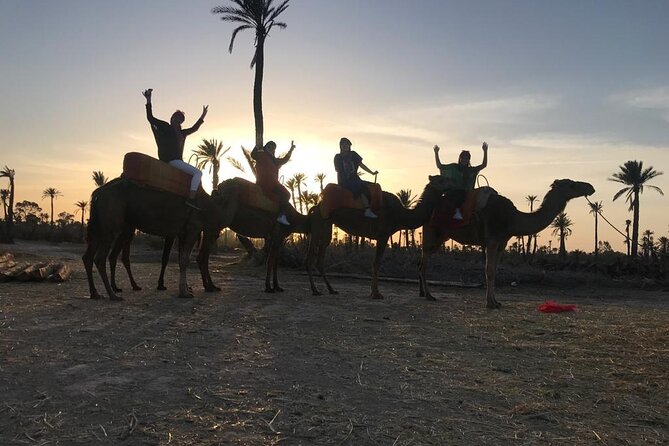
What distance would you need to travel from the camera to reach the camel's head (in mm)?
10000

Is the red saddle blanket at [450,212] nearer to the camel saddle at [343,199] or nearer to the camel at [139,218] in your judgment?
the camel saddle at [343,199]

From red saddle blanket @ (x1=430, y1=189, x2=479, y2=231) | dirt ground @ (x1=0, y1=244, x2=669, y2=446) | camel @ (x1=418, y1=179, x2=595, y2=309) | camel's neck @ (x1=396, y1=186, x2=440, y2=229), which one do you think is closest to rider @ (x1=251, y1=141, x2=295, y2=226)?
camel's neck @ (x1=396, y1=186, x2=440, y2=229)

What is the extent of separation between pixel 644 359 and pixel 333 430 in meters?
3.68

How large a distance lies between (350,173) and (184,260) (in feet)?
11.6

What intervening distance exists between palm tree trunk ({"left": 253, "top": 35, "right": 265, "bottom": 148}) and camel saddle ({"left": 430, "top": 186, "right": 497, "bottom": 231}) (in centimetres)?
1417

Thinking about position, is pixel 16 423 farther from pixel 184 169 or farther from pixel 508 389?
pixel 184 169

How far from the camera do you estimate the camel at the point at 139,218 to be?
839cm

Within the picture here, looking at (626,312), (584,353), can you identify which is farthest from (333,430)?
(626,312)

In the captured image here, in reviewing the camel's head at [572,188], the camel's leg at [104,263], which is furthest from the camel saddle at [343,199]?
the camel's leg at [104,263]

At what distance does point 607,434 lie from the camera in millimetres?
3258

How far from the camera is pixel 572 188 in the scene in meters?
10.1

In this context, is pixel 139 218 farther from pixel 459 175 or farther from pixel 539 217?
pixel 539 217

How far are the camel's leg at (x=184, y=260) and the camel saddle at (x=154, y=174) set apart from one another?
824mm

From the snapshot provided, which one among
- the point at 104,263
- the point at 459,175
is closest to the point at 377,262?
the point at 459,175
